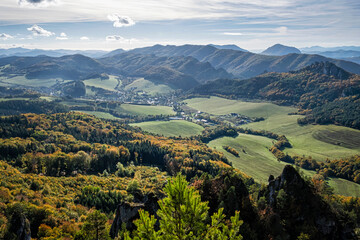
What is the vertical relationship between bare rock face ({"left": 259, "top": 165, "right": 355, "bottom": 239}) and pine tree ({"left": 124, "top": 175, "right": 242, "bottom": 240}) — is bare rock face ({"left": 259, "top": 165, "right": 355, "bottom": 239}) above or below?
below

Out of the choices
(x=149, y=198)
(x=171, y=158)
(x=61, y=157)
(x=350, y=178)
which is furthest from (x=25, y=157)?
(x=350, y=178)

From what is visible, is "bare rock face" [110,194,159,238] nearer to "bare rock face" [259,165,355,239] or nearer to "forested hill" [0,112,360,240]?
"forested hill" [0,112,360,240]

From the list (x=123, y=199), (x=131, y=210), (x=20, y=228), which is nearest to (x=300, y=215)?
(x=131, y=210)

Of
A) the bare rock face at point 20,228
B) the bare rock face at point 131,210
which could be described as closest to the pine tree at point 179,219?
the bare rock face at point 131,210

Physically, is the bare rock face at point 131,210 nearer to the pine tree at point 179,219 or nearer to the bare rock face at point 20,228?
the bare rock face at point 20,228

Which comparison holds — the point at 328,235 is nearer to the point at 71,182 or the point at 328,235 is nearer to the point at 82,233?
the point at 82,233

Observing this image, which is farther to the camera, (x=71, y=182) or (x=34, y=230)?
(x=71, y=182)

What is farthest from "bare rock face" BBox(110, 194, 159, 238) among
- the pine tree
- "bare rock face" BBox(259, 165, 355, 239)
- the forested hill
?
the pine tree

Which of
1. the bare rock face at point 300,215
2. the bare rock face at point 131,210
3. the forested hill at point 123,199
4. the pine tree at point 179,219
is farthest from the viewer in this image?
the bare rock face at point 131,210
